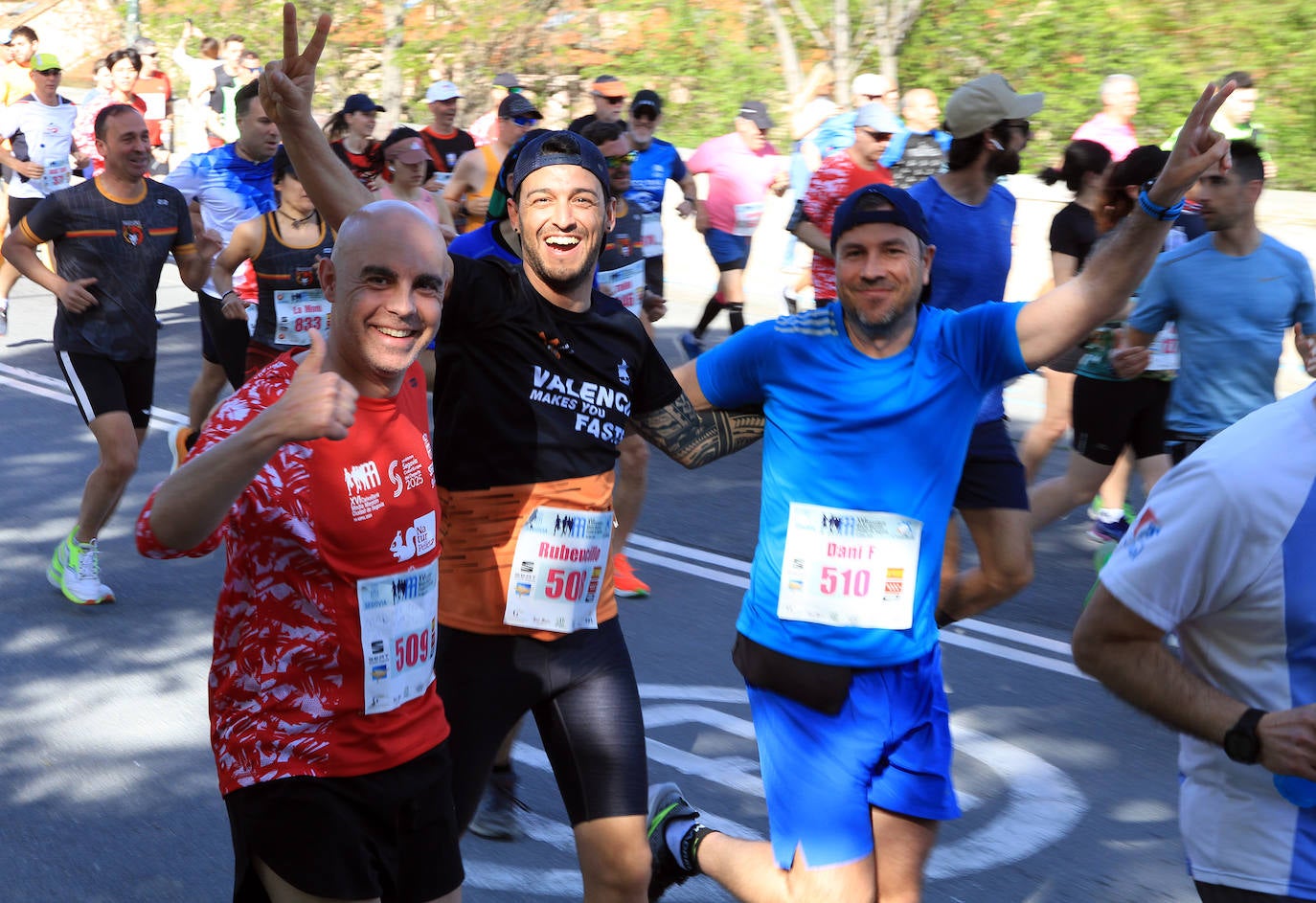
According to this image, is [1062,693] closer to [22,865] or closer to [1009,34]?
[22,865]

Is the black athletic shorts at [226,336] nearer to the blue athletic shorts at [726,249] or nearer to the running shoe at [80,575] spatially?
the running shoe at [80,575]

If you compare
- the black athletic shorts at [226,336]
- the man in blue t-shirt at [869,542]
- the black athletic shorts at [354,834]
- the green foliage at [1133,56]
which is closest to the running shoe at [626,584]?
the black athletic shorts at [226,336]

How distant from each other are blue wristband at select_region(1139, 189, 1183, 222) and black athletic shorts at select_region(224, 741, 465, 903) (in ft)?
5.97

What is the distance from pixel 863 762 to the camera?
3531mm

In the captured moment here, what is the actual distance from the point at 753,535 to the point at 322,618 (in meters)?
5.30

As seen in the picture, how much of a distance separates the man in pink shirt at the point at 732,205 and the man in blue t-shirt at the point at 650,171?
122 cm

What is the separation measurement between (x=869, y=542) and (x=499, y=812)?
169 cm

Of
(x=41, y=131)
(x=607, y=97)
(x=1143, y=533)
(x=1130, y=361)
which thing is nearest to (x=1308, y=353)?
(x=1143, y=533)

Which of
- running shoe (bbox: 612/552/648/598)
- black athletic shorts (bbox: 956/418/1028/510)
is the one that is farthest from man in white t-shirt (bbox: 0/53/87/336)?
black athletic shorts (bbox: 956/418/1028/510)

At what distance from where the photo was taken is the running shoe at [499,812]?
4.66 metres

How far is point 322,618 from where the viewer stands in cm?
288

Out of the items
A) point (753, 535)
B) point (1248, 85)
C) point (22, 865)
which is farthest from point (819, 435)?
point (1248, 85)

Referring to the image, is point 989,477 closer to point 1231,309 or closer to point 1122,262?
point 1231,309

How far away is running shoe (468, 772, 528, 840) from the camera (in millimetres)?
4656
